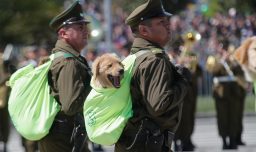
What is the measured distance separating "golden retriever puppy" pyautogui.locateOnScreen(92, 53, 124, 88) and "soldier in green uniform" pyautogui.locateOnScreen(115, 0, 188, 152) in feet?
0.46

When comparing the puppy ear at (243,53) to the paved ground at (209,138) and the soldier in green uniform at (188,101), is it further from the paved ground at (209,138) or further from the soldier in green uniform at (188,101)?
the paved ground at (209,138)

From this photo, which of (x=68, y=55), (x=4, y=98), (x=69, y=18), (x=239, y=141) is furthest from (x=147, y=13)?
(x=239, y=141)

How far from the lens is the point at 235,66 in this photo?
1548cm

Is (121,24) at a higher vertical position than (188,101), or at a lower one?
lower

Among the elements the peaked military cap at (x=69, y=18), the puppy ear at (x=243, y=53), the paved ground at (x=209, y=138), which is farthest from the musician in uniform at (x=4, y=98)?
the puppy ear at (x=243, y=53)

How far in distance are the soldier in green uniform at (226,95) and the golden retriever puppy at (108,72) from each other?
9.09 meters

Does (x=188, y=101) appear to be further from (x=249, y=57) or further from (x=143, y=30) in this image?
(x=143, y=30)

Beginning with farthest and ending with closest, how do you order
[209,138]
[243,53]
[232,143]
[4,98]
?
[209,138], [232,143], [4,98], [243,53]

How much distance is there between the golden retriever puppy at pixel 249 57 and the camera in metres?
8.56

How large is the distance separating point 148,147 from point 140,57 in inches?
26.6

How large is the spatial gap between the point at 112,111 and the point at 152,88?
15.9 inches

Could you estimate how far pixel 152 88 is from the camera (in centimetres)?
669

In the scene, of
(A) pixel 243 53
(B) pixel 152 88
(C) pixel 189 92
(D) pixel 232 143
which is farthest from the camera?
(C) pixel 189 92

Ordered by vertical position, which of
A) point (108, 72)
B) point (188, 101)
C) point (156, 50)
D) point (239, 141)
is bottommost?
point (239, 141)
